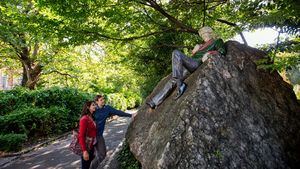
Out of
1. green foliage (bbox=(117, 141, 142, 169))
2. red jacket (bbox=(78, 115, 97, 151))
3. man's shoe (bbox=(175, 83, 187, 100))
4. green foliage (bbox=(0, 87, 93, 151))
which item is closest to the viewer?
red jacket (bbox=(78, 115, 97, 151))

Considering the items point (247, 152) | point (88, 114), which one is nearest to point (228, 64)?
point (247, 152)

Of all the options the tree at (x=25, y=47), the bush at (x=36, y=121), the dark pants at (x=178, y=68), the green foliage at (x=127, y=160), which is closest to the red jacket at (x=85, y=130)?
the dark pants at (x=178, y=68)

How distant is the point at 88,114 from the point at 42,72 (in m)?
20.1

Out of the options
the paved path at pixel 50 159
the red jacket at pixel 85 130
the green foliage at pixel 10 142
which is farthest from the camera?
the green foliage at pixel 10 142

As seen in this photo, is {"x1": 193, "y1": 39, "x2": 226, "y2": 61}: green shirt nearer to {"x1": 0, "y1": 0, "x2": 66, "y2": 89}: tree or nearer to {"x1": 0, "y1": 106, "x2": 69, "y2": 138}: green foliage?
{"x1": 0, "y1": 106, "x2": 69, "y2": 138}: green foliage

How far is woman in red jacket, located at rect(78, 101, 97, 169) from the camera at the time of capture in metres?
5.68

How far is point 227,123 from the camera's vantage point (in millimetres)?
5172

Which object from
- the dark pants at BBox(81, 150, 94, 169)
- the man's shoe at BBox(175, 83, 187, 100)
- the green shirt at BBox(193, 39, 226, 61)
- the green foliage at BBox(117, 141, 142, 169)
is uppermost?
the green shirt at BBox(193, 39, 226, 61)

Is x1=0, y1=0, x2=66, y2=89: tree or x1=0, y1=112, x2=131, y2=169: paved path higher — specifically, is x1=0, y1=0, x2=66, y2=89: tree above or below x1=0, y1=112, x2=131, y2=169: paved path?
above

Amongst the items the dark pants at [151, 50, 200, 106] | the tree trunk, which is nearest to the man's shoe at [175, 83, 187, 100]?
the dark pants at [151, 50, 200, 106]

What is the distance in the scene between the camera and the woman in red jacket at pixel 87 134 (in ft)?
18.6

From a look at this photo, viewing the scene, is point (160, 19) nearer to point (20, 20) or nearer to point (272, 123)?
point (20, 20)

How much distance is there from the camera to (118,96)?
Result: 26.4 metres

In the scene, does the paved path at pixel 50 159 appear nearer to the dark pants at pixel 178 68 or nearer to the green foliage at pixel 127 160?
the green foliage at pixel 127 160
